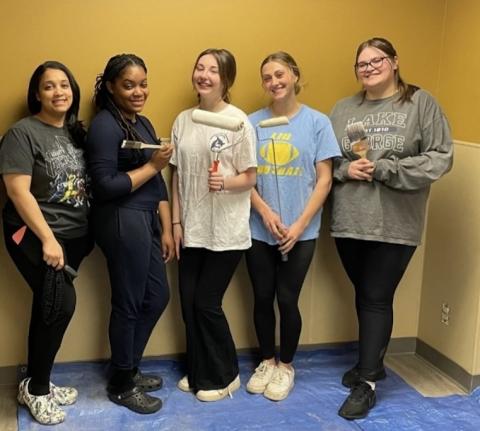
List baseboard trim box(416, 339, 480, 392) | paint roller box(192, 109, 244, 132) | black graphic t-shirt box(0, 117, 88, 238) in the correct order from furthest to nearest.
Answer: baseboard trim box(416, 339, 480, 392) → paint roller box(192, 109, 244, 132) → black graphic t-shirt box(0, 117, 88, 238)

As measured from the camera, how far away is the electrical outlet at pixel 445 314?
9.64 feet

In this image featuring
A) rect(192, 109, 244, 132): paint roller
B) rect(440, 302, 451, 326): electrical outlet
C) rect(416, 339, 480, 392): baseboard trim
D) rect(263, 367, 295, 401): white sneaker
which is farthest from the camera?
rect(440, 302, 451, 326): electrical outlet

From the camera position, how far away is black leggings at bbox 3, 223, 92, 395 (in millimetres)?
2316

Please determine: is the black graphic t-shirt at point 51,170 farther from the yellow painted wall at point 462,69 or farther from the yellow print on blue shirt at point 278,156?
the yellow painted wall at point 462,69

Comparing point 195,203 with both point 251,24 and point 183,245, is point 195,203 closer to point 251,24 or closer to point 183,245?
point 183,245

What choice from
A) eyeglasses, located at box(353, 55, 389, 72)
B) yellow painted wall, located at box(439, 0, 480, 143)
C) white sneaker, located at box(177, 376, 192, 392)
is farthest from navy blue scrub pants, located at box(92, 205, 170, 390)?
yellow painted wall, located at box(439, 0, 480, 143)

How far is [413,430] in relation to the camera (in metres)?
2.47

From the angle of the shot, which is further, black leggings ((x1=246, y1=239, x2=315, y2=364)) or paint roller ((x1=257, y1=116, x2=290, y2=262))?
black leggings ((x1=246, y1=239, x2=315, y2=364))

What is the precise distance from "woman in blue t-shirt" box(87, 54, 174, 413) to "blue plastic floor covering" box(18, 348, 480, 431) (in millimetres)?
99

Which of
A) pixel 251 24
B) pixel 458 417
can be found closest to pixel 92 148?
pixel 251 24

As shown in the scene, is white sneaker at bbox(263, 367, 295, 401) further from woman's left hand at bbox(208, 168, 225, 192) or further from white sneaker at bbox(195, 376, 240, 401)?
woman's left hand at bbox(208, 168, 225, 192)

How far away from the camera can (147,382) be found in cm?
269

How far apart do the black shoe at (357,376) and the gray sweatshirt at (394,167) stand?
56 cm

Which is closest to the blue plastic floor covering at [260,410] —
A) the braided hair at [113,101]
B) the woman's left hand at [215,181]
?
the woman's left hand at [215,181]
